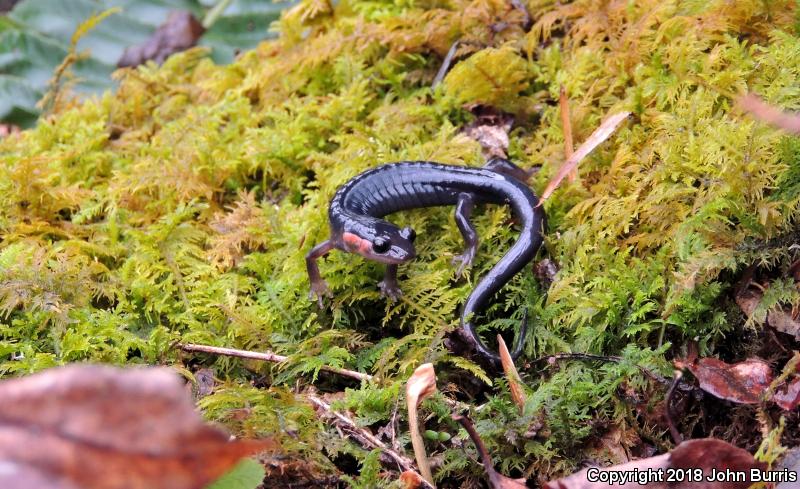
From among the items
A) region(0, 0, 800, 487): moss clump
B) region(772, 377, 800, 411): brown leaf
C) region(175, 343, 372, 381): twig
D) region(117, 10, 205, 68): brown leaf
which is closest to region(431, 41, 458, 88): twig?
region(0, 0, 800, 487): moss clump

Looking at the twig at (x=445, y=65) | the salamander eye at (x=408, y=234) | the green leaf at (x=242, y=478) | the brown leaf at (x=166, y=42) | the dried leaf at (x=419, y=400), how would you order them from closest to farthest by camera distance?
the green leaf at (x=242, y=478), the dried leaf at (x=419, y=400), the salamander eye at (x=408, y=234), the twig at (x=445, y=65), the brown leaf at (x=166, y=42)

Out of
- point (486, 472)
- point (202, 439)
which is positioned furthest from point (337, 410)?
point (202, 439)

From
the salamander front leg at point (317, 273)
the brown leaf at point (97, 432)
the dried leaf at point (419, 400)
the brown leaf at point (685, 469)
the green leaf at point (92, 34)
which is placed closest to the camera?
the brown leaf at point (97, 432)

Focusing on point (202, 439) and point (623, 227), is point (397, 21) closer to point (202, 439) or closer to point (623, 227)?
point (623, 227)

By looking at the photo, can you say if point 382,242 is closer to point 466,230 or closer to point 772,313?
point 466,230

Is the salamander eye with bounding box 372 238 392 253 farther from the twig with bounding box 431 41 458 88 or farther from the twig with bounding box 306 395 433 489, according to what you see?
the twig with bounding box 431 41 458 88

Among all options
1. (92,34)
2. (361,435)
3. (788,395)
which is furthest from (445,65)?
(92,34)

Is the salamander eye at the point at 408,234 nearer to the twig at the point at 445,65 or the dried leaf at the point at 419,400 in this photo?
the dried leaf at the point at 419,400

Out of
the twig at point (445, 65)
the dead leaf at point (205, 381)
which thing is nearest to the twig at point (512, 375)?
the dead leaf at point (205, 381)
